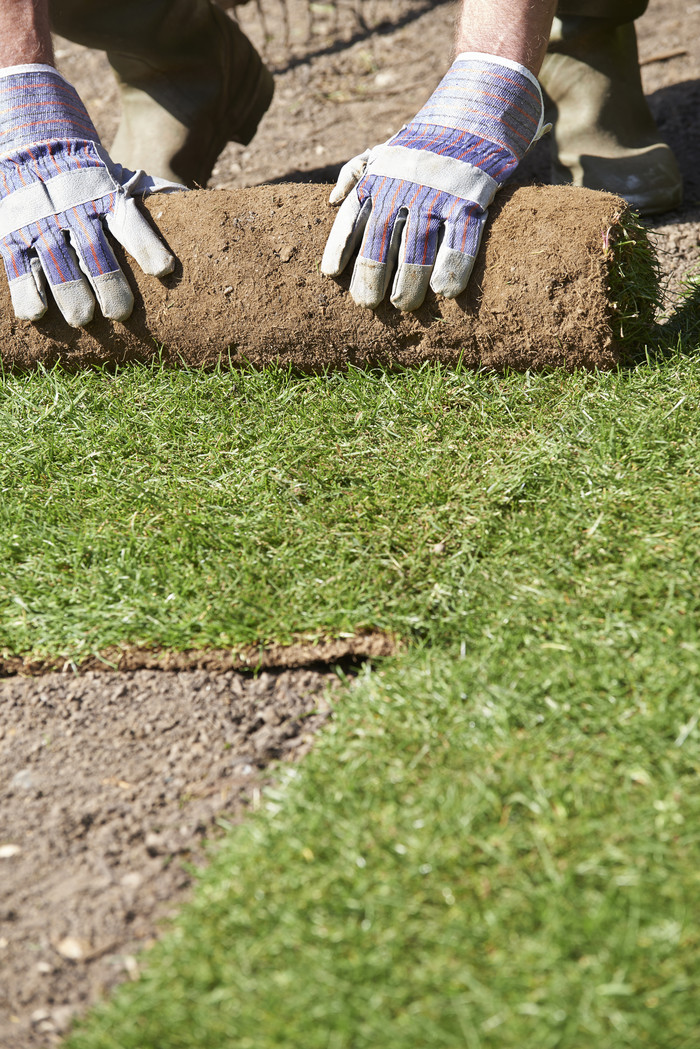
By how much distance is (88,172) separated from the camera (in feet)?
8.75

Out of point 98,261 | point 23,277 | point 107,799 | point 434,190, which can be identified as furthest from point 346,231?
point 107,799

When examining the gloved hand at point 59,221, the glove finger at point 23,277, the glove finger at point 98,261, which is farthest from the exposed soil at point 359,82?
the glove finger at point 23,277

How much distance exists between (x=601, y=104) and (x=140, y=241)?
218 centimetres

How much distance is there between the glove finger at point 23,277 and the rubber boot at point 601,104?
231cm

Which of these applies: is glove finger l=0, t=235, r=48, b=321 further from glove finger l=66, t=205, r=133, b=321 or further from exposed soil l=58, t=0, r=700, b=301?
exposed soil l=58, t=0, r=700, b=301

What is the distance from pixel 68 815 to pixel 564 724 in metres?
1.07

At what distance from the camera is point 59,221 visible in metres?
2.62

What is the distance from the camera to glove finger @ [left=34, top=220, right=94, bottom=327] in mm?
2590

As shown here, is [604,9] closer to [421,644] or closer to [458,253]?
[458,253]

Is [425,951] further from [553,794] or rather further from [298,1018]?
[553,794]

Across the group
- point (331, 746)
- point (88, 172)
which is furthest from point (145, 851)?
point (88, 172)

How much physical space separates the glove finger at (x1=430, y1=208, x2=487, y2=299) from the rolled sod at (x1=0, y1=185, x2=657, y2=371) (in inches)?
1.9

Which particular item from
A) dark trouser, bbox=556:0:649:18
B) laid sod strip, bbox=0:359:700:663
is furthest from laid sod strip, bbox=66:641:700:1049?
dark trouser, bbox=556:0:649:18

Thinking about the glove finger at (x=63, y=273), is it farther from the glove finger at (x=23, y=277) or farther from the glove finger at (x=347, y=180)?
the glove finger at (x=347, y=180)
